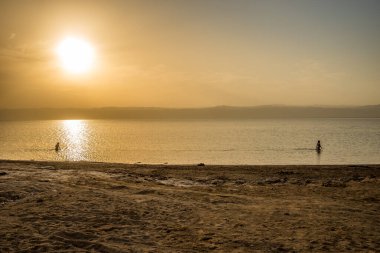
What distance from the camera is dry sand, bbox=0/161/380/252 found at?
368 inches

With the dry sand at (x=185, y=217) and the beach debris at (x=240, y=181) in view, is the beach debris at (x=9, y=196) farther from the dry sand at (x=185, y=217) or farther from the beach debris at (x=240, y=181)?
the beach debris at (x=240, y=181)

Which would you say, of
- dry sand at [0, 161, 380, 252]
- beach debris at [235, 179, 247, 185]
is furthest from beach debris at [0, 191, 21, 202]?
beach debris at [235, 179, 247, 185]

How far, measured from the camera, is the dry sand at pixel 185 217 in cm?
934

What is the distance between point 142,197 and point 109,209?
2.59 metres

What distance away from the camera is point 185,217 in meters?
12.2

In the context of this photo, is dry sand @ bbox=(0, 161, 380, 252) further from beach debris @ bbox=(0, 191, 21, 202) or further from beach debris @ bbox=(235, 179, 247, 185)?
beach debris @ bbox=(235, 179, 247, 185)

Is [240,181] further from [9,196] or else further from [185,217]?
[9,196]

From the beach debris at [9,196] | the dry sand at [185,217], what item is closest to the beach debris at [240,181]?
the dry sand at [185,217]

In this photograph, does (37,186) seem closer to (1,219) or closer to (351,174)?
(1,219)

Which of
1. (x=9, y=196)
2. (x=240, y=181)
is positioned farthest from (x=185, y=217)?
(x=240, y=181)

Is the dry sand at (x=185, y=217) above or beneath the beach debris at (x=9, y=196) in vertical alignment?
beneath

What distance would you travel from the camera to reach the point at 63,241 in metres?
9.25

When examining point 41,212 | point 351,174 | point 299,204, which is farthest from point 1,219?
point 351,174

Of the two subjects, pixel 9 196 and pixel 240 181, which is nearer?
pixel 9 196
